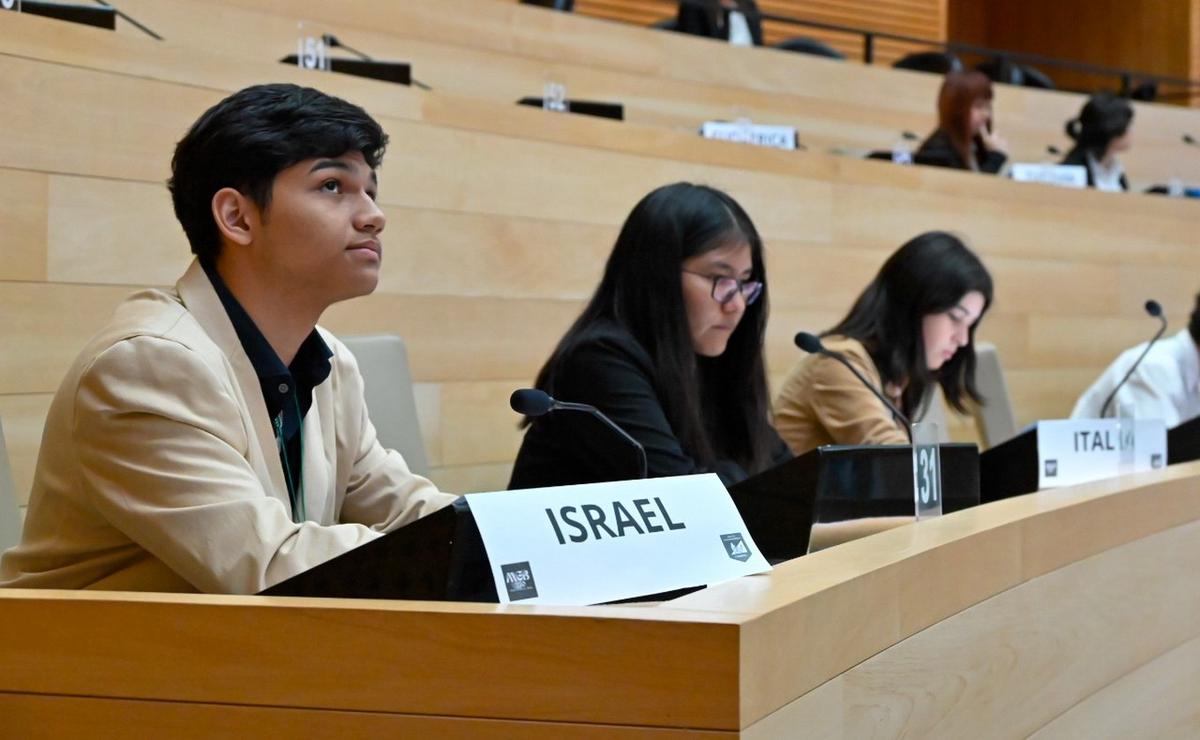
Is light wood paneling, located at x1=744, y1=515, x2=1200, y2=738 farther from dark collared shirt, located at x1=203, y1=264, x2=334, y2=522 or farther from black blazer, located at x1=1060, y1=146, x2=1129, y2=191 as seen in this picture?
black blazer, located at x1=1060, y1=146, x2=1129, y2=191

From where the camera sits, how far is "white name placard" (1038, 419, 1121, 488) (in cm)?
227

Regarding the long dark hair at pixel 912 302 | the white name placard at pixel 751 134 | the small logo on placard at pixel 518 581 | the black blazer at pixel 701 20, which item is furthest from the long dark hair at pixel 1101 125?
the small logo on placard at pixel 518 581

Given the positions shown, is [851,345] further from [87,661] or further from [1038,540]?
[87,661]

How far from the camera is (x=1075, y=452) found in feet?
7.48

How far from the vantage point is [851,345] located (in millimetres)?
2896

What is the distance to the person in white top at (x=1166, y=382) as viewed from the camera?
3752mm

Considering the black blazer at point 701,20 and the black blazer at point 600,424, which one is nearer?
the black blazer at point 600,424

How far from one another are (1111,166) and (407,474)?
4.74 metres

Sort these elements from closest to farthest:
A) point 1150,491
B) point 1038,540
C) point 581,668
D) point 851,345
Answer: point 581,668 < point 1038,540 < point 1150,491 < point 851,345

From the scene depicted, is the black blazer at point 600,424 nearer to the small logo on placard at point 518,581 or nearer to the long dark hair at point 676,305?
the long dark hair at point 676,305

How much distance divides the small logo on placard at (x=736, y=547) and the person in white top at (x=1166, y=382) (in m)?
2.78

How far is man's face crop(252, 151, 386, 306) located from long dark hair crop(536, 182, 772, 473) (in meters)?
0.76

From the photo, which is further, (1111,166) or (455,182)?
(1111,166)

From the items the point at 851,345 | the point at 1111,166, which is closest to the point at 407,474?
the point at 851,345
